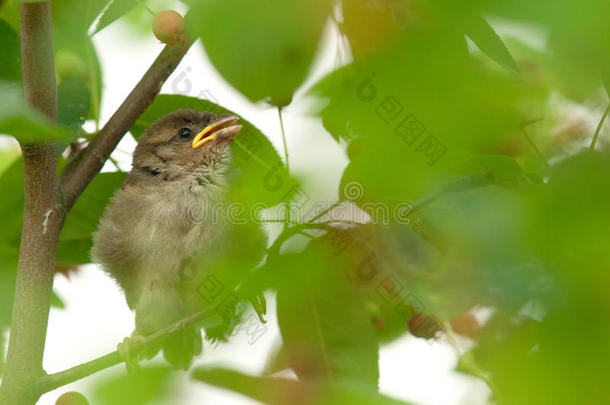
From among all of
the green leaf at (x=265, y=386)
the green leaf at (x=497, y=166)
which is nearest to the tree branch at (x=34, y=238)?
the green leaf at (x=265, y=386)

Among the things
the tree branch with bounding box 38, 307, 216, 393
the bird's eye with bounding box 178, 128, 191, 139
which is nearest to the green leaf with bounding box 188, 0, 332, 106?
the tree branch with bounding box 38, 307, 216, 393

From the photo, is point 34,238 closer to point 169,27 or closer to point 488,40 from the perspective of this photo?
point 169,27

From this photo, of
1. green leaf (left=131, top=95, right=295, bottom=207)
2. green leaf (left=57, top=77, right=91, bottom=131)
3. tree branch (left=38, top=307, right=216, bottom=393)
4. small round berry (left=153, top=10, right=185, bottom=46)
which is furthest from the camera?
green leaf (left=57, top=77, right=91, bottom=131)

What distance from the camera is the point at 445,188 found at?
109cm

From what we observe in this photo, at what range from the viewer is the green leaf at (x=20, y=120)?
0.69 meters

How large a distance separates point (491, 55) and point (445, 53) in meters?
0.15

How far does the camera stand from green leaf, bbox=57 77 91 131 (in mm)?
2689

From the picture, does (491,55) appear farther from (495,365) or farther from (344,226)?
(344,226)

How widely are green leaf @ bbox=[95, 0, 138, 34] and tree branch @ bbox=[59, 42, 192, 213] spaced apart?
2.90 feet

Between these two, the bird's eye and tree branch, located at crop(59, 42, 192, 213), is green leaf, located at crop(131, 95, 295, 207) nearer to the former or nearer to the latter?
tree branch, located at crop(59, 42, 192, 213)

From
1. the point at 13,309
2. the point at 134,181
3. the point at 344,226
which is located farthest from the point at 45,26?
the point at 134,181

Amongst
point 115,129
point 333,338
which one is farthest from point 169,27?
point 333,338

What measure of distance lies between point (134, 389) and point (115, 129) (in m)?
1.82

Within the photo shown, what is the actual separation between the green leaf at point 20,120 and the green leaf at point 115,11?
834 millimetres
